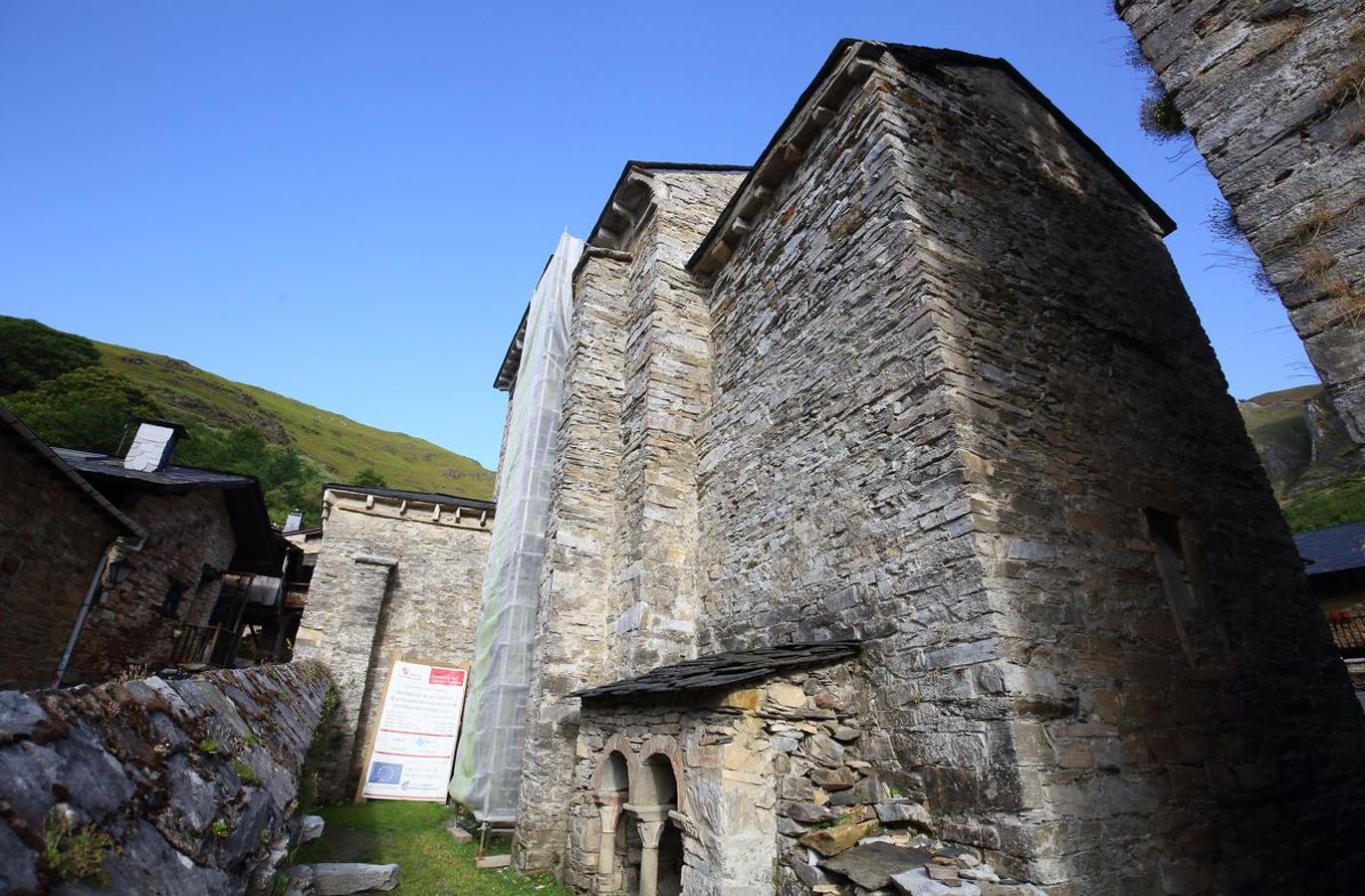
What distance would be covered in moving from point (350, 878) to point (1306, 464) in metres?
49.5

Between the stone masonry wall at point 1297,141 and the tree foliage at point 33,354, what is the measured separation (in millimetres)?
56623

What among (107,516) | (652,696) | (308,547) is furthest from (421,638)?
(652,696)

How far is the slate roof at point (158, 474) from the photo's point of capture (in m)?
9.46

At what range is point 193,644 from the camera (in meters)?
12.1

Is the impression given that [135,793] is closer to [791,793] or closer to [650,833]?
[791,793]

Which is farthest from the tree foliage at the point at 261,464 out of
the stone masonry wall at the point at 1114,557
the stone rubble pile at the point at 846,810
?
the stone masonry wall at the point at 1114,557

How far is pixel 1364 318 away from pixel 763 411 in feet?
15.1

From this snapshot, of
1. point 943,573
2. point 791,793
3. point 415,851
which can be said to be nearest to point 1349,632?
point 943,573

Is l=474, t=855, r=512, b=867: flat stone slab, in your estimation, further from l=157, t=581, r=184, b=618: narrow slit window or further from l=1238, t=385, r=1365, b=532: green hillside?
l=1238, t=385, r=1365, b=532: green hillside

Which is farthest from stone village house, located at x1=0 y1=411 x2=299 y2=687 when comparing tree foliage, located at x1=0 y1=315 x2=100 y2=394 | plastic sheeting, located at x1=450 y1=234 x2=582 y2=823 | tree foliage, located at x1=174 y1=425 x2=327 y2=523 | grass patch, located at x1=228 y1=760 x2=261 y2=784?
tree foliage, located at x1=0 y1=315 x2=100 y2=394

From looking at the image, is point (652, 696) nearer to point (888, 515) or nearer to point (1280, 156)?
point (888, 515)

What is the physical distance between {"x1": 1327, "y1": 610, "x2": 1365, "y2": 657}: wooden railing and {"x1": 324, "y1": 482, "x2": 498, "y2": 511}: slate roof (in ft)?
58.8

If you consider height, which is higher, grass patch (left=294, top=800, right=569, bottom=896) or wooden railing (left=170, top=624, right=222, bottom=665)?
wooden railing (left=170, top=624, right=222, bottom=665)

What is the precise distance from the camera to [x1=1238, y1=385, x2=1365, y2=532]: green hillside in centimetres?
2530
